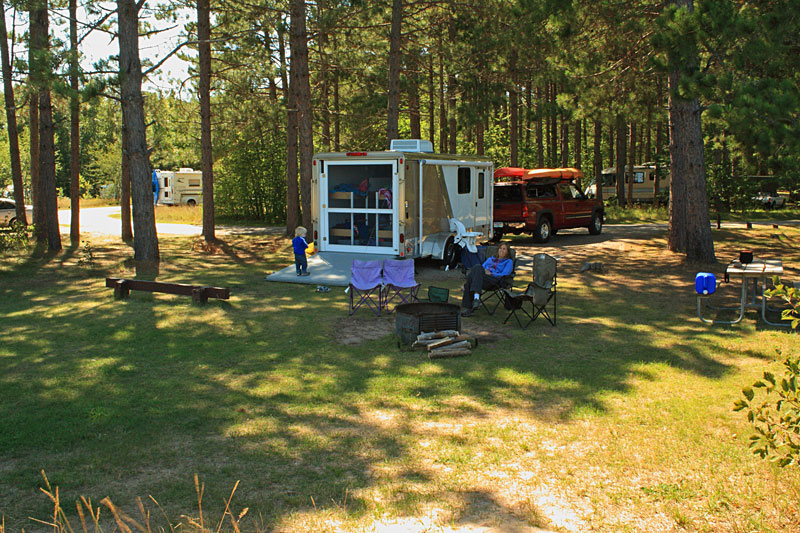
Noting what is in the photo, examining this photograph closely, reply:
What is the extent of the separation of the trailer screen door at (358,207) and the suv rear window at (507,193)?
6.41 meters

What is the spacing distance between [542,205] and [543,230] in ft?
2.22

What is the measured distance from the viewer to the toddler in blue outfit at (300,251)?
12.3 m

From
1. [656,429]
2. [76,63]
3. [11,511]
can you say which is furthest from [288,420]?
[76,63]

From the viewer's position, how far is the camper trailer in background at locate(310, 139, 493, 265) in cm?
1273

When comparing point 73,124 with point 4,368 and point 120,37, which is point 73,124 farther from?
point 4,368

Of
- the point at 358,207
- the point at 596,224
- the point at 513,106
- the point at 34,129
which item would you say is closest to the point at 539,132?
the point at 513,106

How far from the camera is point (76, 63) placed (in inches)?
504

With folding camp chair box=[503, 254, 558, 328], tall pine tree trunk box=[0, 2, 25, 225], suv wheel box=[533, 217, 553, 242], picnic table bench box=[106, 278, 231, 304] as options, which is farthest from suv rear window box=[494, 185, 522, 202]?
tall pine tree trunk box=[0, 2, 25, 225]

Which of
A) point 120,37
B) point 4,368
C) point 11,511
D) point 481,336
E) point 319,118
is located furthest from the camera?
point 319,118

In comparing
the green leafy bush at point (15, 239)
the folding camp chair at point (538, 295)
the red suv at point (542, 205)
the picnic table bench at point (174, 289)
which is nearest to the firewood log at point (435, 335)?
the folding camp chair at point (538, 295)

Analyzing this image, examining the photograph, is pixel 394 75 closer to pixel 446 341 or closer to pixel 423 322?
pixel 423 322

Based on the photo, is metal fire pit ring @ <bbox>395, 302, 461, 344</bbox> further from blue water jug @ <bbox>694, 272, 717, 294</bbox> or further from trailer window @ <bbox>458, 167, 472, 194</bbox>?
trailer window @ <bbox>458, 167, 472, 194</bbox>

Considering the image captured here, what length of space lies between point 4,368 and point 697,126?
11800mm

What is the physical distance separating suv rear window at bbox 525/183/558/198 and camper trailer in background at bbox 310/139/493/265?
531 cm
